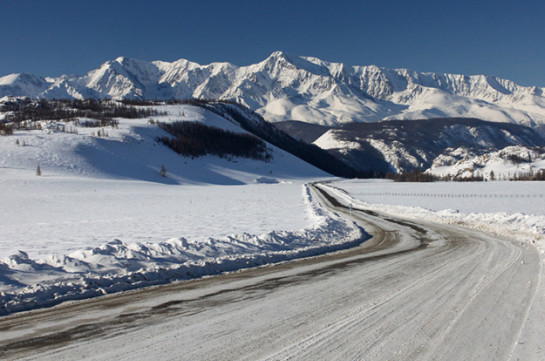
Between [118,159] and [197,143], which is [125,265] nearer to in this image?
[118,159]

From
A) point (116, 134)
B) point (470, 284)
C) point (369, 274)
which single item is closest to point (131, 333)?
point (369, 274)

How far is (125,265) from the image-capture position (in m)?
10.4

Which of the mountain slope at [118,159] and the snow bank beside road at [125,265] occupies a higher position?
the mountain slope at [118,159]

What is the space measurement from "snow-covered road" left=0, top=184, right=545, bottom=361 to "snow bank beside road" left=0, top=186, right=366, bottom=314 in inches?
29.0

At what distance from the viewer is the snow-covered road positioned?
17.2 ft

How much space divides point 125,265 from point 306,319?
20.1 feet


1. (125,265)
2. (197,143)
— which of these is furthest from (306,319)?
(197,143)

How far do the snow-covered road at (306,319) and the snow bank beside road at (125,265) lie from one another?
0.74m

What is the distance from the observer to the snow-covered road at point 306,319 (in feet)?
17.2

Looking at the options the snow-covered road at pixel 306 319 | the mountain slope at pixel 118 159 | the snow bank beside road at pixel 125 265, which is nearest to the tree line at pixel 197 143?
the mountain slope at pixel 118 159

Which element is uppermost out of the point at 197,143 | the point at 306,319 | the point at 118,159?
the point at 197,143

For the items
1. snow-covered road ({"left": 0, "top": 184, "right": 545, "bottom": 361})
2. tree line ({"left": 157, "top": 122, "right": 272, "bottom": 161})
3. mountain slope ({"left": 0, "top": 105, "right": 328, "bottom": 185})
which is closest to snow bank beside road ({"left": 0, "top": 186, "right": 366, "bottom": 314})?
snow-covered road ({"left": 0, "top": 184, "right": 545, "bottom": 361})

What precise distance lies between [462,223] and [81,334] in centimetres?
2322

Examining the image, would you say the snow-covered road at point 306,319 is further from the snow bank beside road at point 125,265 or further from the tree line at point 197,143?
the tree line at point 197,143
